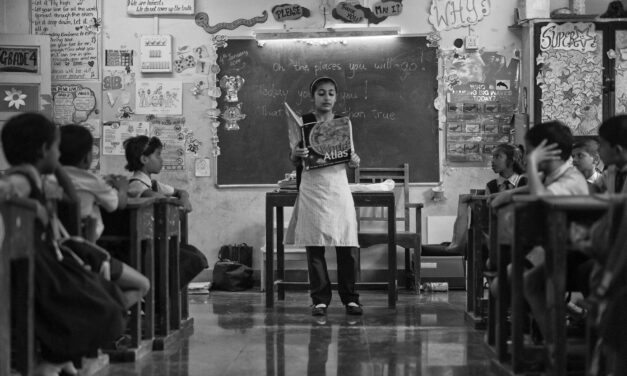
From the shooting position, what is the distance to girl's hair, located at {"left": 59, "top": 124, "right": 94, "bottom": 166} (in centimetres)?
346

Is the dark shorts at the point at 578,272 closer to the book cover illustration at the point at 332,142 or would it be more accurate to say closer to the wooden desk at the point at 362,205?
the book cover illustration at the point at 332,142

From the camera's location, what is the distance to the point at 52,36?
25.5 feet

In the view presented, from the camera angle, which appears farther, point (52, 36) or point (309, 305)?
point (52, 36)

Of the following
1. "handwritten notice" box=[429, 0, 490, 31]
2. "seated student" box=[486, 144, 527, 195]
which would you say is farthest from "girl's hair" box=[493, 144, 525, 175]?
"handwritten notice" box=[429, 0, 490, 31]

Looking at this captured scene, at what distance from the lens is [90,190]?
3.40m

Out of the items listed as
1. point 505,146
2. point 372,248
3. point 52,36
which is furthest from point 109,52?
point 505,146

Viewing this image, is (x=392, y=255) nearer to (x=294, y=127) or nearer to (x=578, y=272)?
(x=294, y=127)

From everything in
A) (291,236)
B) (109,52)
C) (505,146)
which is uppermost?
(109,52)

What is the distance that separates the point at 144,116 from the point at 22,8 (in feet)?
4.91

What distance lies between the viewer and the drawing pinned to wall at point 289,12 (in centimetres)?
765

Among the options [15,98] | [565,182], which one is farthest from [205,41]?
[565,182]

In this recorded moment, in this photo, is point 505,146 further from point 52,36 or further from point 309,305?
point 52,36

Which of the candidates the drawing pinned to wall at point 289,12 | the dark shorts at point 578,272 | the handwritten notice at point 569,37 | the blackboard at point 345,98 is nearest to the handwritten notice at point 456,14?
the blackboard at point 345,98

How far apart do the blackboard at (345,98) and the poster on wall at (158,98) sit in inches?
16.0
